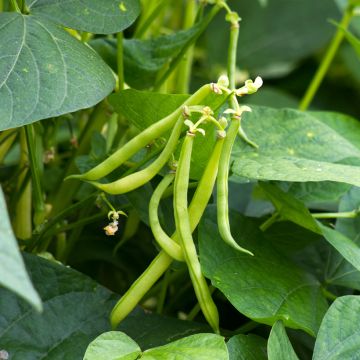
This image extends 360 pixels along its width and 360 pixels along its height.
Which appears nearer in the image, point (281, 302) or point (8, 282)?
point (8, 282)

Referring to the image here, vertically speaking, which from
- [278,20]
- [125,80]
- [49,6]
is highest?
[49,6]

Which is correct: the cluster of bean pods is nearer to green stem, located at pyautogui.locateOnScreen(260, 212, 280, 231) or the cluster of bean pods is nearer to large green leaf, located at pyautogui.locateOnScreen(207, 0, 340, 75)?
green stem, located at pyautogui.locateOnScreen(260, 212, 280, 231)

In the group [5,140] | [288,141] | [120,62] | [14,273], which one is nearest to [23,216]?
[5,140]

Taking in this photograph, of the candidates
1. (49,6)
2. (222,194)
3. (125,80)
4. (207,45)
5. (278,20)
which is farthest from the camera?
(278,20)

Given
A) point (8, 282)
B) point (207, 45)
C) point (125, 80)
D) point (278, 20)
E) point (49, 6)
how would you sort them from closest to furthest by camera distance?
point (8, 282) → point (49, 6) → point (125, 80) → point (207, 45) → point (278, 20)

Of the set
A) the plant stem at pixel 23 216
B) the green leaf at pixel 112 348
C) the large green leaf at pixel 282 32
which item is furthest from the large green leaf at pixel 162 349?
the large green leaf at pixel 282 32

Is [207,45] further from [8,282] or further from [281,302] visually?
[8,282]

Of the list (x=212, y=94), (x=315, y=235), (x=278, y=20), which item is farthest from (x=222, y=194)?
(x=278, y=20)
